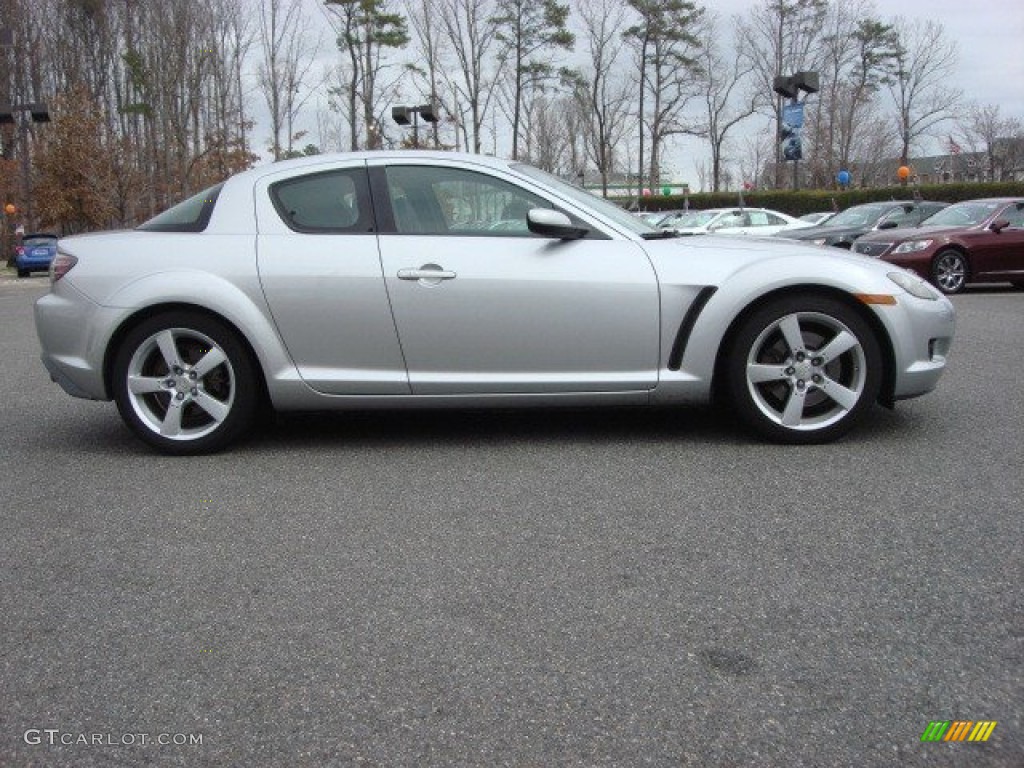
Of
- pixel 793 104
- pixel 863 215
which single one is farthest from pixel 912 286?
pixel 793 104

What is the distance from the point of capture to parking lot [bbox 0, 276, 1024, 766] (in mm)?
2271

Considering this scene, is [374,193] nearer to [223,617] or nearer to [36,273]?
[223,617]

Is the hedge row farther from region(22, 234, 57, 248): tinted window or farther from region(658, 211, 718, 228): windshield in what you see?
region(22, 234, 57, 248): tinted window

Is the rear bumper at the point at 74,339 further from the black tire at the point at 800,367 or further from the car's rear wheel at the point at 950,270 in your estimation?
the car's rear wheel at the point at 950,270

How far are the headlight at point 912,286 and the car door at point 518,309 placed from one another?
120cm

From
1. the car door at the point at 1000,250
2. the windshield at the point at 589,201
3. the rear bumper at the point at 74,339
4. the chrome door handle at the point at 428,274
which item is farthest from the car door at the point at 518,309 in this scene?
→ the car door at the point at 1000,250

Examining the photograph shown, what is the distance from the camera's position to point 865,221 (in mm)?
19281

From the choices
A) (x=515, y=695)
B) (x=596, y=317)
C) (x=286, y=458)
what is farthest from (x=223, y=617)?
(x=596, y=317)

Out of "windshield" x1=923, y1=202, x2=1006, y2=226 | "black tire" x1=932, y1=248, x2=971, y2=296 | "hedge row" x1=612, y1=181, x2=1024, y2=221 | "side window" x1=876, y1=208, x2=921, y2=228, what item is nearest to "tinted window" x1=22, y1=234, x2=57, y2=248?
"hedge row" x1=612, y1=181, x2=1024, y2=221

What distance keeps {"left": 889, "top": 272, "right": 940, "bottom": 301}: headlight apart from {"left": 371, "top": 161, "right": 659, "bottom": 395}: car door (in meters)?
1.20

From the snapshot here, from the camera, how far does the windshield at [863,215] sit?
19.3 metres

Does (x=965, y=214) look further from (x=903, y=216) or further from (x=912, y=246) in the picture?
(x=903, y=216)

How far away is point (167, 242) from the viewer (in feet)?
16.2

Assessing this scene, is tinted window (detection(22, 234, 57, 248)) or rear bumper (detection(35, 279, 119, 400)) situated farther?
tinted window (detection(22, 234, 57, 248))
